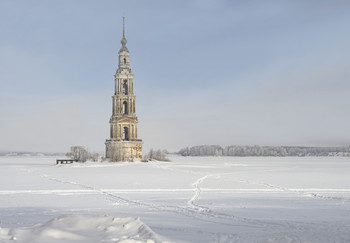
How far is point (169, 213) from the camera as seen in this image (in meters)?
11.9

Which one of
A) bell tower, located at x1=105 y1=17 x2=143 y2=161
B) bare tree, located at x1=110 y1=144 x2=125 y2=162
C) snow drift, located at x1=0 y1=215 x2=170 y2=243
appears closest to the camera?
snow drift, located at x1=0 y1=215 x2=170 y2=243

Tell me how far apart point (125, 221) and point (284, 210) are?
19.9 feet

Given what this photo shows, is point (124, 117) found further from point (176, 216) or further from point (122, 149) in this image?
point (176, 216)

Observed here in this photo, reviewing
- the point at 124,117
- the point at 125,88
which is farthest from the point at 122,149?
the point at 125,88

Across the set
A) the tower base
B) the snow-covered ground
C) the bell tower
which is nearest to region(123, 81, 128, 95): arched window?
the bell tower

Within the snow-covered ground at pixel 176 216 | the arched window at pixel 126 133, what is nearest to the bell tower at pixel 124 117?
the arched window at pixel 126 133

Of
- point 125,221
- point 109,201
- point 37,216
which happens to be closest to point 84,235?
point 125,221

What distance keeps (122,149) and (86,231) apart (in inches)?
2380

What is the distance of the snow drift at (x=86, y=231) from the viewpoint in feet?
25.3

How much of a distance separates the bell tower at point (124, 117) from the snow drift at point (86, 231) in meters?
58.0

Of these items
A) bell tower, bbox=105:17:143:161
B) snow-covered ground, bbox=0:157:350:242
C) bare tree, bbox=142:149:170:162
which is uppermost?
bell tower, bbox=105:17:143:161

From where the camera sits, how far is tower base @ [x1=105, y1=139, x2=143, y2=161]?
65625mm

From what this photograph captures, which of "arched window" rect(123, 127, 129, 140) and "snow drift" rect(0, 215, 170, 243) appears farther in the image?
"arched window" rect(123, 127, 129, 140)

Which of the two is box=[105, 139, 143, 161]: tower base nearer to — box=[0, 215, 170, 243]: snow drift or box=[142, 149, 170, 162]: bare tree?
box=[142, 149, 170, 162]: bare tree
